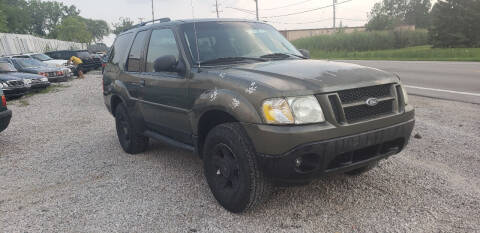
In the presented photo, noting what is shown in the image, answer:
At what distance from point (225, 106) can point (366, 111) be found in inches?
45.5

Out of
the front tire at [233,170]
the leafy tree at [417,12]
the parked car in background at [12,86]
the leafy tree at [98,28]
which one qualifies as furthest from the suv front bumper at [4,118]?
the leafy tree at [98,28]

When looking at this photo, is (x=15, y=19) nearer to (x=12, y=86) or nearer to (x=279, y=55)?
(x=12, y=86)

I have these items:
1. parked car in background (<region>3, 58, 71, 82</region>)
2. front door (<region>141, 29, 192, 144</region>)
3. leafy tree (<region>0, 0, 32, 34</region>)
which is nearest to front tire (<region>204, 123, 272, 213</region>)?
front door (<region>141, 29, 192, 144</region>)

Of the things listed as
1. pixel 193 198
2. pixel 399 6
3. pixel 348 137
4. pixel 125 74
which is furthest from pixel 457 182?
pixel 399 6

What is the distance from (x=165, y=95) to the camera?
405 cm

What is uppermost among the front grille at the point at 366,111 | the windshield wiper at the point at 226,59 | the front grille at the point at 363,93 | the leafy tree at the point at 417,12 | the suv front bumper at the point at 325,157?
the leafy tree at the point at 417,12

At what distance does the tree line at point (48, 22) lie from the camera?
68250 mm

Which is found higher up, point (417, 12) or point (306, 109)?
point (417, 12)

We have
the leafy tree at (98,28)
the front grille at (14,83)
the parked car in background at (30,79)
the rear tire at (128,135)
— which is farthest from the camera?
the leafy tree at (98,28)

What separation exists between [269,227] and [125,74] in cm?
313

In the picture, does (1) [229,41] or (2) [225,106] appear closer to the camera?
(2) [225,106]

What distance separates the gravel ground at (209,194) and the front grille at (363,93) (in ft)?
3.19

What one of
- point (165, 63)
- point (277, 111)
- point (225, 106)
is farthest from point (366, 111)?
point (165, 63)

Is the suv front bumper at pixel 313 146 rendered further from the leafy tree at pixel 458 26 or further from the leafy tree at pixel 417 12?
the leafy tree at pixel 417 12
